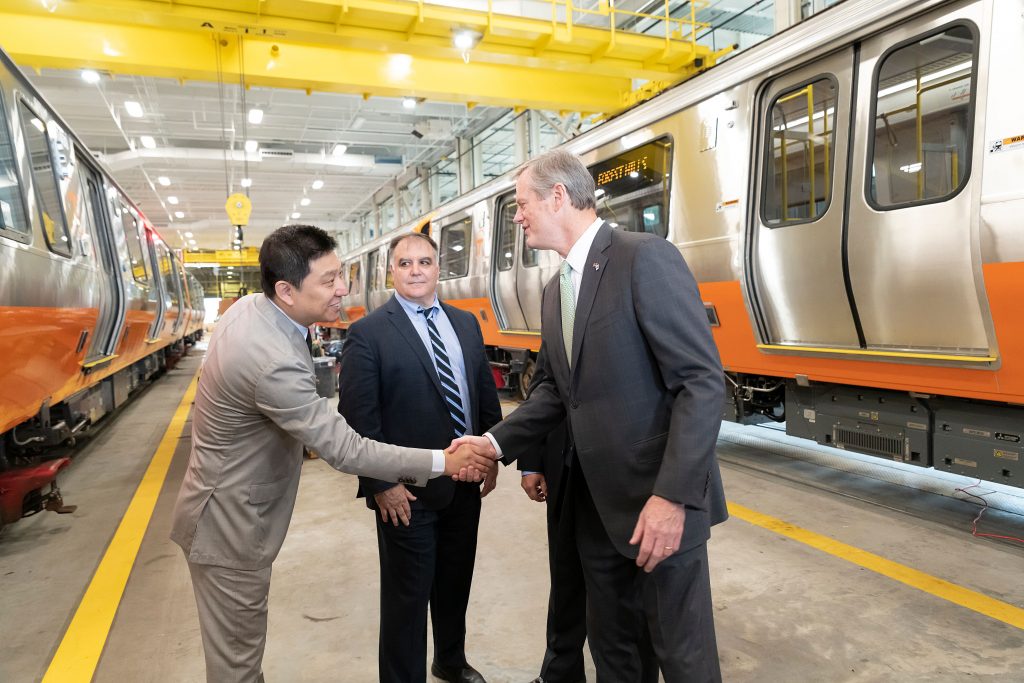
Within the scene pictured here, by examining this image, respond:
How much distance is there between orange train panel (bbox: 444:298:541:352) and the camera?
342 inches

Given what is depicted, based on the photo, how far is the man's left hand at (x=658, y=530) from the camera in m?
1.77

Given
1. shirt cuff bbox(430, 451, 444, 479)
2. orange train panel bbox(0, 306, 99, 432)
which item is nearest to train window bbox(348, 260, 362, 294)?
orange train panel bbox(0, 306, 99, 432)

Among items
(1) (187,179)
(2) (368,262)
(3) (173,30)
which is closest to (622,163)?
(3) (173,30)

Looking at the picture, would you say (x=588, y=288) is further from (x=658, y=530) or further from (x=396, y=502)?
(x=396, y=502)

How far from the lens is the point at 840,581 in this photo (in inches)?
139

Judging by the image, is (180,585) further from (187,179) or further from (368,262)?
(187,179)

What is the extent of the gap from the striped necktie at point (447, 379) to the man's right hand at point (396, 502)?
1.15 ft

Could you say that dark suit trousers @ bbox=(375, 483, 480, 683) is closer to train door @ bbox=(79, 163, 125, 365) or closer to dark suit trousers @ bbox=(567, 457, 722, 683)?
dark suit trousers @ bbox=(567, 457, 722, 683)

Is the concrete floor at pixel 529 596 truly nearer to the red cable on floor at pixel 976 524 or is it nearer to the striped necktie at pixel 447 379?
the red cable on floor at pixel 976 524

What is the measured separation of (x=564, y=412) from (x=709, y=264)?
10.7 ft

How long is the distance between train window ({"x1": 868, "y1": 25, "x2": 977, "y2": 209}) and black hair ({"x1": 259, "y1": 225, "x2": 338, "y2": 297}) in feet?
11.4

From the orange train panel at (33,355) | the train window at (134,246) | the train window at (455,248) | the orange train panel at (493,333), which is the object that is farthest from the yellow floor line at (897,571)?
the train window at (134,246)

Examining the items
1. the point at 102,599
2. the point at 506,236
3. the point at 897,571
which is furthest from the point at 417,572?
the point at 506,236

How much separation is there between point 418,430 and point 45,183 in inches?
165
